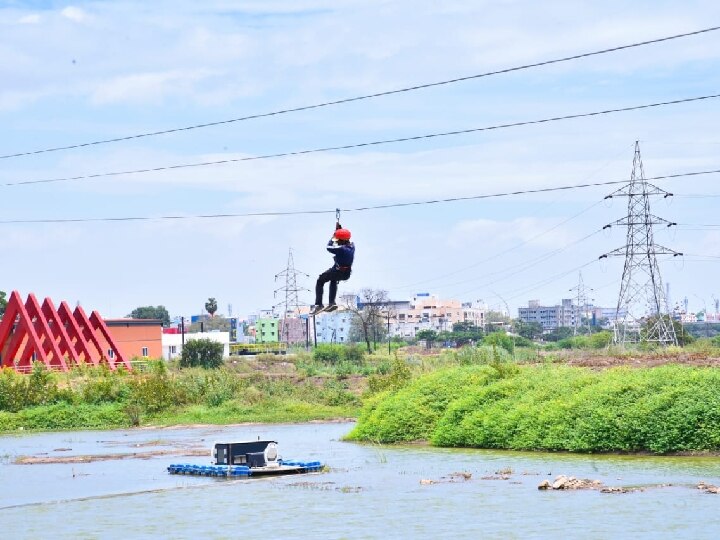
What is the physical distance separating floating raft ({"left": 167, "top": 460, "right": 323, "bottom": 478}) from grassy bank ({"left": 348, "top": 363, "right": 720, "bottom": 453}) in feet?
21.6

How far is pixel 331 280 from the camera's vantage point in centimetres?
3033

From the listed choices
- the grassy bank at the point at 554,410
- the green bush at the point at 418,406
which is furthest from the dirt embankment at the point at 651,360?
the green bush at the point at 418,406

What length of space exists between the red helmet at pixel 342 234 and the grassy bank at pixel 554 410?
8.57 meters

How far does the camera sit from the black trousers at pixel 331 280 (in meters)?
29.7

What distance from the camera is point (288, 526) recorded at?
2297 centimetres

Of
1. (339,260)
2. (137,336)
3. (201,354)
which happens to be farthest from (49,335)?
(339,260)

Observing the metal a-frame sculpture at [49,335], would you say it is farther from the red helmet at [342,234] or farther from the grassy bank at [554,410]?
the red helmet at [342,234]

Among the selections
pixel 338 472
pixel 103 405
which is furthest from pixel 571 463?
pixel 103 405

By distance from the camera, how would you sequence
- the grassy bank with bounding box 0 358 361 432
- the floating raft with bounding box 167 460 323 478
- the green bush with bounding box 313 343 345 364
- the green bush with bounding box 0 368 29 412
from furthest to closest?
the green bush with bounding box 313 343 345 364 < the green bush with bounding box 0 368 29 412 < the grassy bank with bounding box 0 358 361 432 < the floating raft with bounding box 167 460 323 478

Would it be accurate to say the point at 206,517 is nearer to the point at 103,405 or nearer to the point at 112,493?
the point at 112,493

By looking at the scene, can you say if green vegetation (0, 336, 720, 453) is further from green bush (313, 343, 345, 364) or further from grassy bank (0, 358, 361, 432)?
green bush (313, 343, 345, 364)

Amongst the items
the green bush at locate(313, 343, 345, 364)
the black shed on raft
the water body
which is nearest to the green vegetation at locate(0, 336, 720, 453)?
the water body

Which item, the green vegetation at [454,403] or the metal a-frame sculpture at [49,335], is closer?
the green vegetation at [454,403]

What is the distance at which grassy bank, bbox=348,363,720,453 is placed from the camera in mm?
30406
